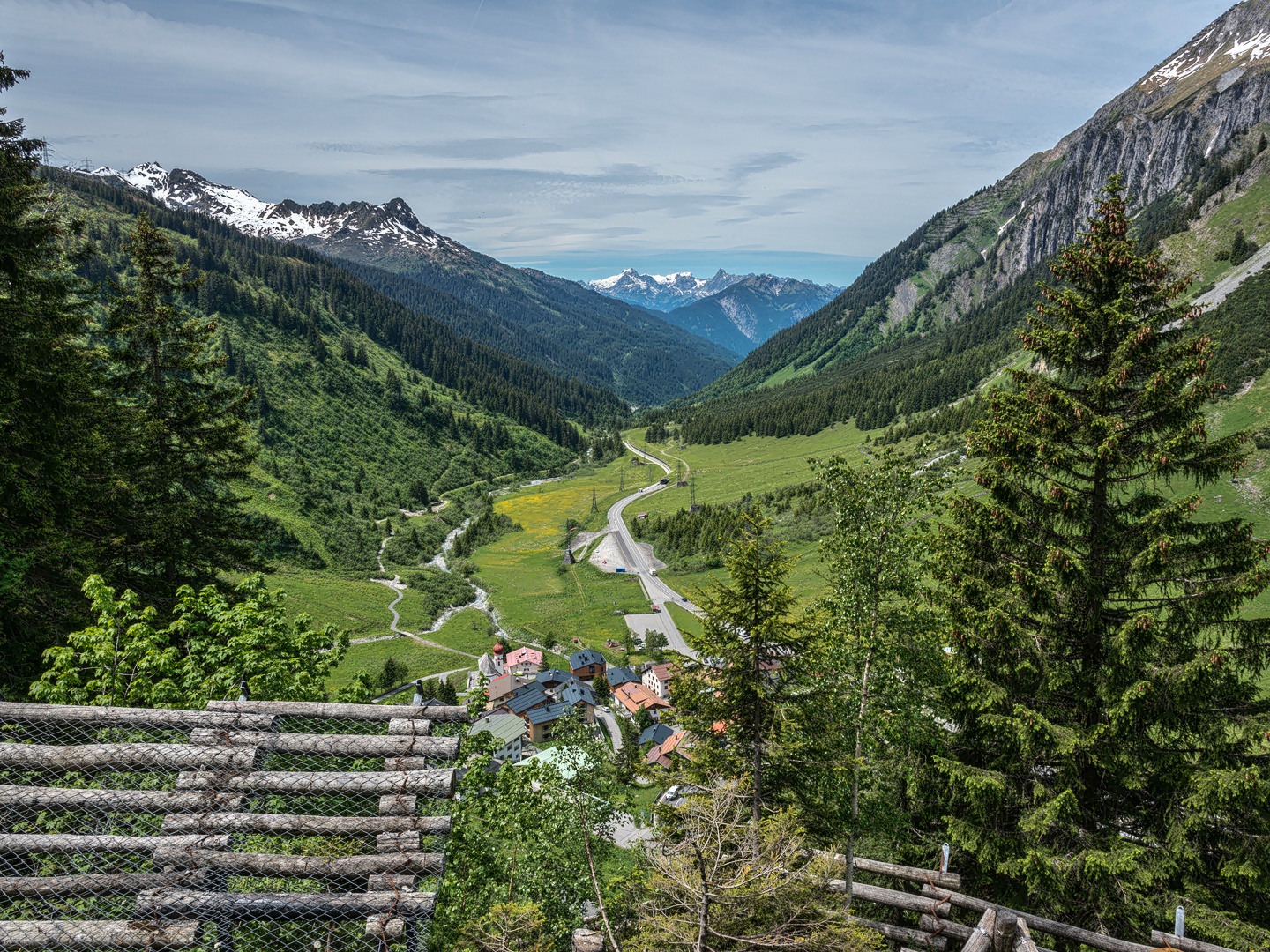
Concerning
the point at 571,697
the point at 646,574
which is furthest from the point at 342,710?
the point at 646,574

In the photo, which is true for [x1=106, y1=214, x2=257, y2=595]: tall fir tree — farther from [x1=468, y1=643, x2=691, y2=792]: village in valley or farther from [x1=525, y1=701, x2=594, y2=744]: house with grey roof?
[x1=525, y1=701, x2=594, y2=744]: house with grey roof

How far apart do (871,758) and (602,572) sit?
88.0 meters

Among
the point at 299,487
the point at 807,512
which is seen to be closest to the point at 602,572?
the point at 807,512

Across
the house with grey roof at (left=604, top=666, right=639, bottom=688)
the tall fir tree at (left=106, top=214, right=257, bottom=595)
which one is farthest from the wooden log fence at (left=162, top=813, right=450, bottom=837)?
the house with grey roof at (left=604, top=666, right=639, bottom=688)

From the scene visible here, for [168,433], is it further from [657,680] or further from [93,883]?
[657,680]

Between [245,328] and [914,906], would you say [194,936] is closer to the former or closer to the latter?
[914,906]

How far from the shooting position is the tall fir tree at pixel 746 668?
1188cm

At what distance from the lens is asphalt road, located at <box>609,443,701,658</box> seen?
78.4 metres

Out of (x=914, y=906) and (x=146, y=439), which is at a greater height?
(x=146, y=439)

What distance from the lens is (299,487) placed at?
357 feet

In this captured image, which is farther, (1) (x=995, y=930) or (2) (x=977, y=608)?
(2) (x=977, y=608)

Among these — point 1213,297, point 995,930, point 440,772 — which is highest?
point 1213,297

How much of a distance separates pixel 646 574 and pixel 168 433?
8368cm

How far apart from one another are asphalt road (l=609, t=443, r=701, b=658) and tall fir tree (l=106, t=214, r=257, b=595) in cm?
4588
